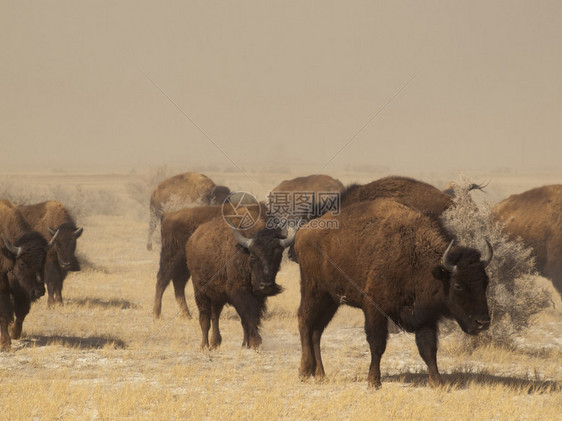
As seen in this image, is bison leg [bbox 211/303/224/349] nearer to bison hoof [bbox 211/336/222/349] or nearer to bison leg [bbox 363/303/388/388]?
bison hoof [bbox 211/336/222/349]

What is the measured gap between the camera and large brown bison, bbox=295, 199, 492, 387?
301 inches

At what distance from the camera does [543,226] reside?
14.5 meters

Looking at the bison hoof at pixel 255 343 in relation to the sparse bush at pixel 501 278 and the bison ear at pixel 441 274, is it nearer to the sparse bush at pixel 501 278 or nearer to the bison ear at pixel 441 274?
the sparse bush at pixel 501 278

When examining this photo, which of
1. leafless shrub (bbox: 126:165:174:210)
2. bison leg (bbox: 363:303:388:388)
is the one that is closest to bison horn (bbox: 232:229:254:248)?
bison leg (bbox: 363:303:388:388)

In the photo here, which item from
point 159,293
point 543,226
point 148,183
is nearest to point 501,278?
Result: point 543,226

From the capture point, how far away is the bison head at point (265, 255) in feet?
33.7

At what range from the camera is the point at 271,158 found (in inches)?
5571

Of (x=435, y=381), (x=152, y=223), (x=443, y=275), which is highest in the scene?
(x=443, y=275)

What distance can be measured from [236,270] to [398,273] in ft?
11.3

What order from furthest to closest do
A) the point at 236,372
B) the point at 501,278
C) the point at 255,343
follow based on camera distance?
the point at 501,278 → the point at 255,343 → the point at 236,372

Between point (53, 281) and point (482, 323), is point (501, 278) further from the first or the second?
point (53, 281)

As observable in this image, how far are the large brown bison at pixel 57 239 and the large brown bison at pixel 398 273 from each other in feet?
26.1

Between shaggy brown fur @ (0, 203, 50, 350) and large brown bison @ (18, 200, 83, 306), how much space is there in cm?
362

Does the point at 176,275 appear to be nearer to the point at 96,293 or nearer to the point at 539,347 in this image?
the point at 96,293
